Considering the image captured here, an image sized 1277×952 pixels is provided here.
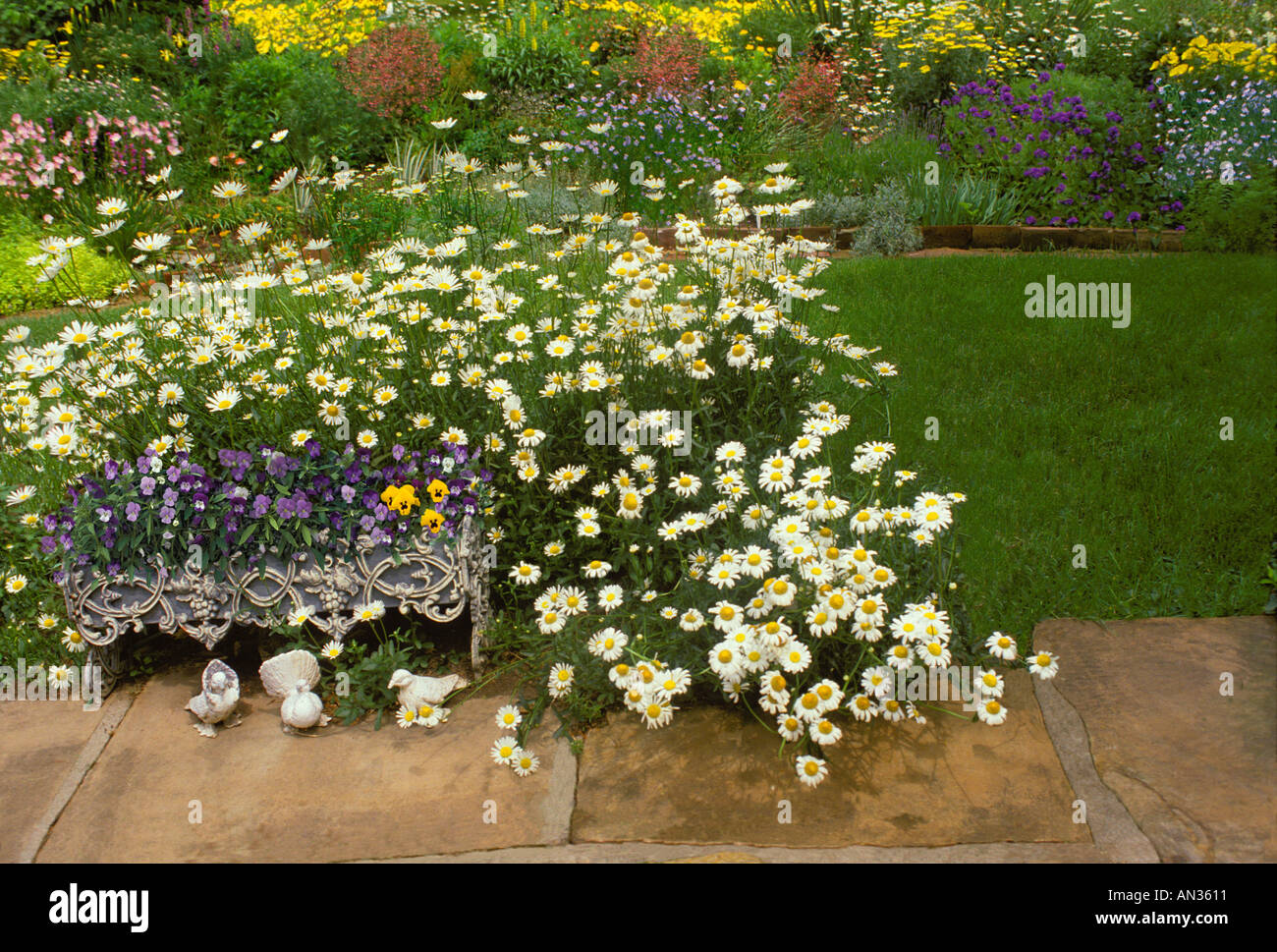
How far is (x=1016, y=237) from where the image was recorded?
7.15 metres

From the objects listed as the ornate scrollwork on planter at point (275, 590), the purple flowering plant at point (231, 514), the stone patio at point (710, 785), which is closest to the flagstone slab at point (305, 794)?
the stone patio at point (710, 785)

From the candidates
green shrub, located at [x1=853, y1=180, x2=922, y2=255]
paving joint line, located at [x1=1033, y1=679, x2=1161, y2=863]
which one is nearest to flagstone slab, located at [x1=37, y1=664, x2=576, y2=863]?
paving joint line, located at [x1=1033, y1=679, x2=1161, y2=863]

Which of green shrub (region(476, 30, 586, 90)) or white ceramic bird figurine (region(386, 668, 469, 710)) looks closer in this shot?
white ceramic bird figurine (region(386, 668, 469, 710))

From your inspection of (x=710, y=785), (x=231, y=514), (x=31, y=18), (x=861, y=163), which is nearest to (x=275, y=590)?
(x=231, y=514)

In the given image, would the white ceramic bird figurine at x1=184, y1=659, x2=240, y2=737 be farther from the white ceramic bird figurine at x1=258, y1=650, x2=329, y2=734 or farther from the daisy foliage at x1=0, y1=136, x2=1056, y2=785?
the daisy foliage at x1=0, y1=136, x2=1056, y2=785

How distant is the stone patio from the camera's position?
8.57 ft

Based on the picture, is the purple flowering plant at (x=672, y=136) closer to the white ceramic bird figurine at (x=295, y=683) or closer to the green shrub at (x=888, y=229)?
the green shrub at (x=888, y=229)

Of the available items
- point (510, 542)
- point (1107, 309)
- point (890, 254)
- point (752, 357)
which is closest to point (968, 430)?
point (752, 357)

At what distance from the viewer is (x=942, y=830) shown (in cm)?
263

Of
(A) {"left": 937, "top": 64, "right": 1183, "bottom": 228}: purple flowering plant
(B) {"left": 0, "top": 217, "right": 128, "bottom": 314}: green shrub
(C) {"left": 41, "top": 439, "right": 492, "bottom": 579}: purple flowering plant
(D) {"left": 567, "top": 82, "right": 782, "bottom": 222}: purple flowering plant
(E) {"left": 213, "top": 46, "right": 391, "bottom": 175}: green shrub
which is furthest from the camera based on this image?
(E) {"left": 213, "top": 46, "right": 391, "bottom": 175}: green shrub

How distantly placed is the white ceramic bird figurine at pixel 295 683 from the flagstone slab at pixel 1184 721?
2.34 metres

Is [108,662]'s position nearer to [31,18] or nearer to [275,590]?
[275,590]

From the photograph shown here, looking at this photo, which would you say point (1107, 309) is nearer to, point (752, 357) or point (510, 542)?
point (752, 357)

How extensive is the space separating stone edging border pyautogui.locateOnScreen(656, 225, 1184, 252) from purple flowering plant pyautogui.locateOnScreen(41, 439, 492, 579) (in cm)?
395
